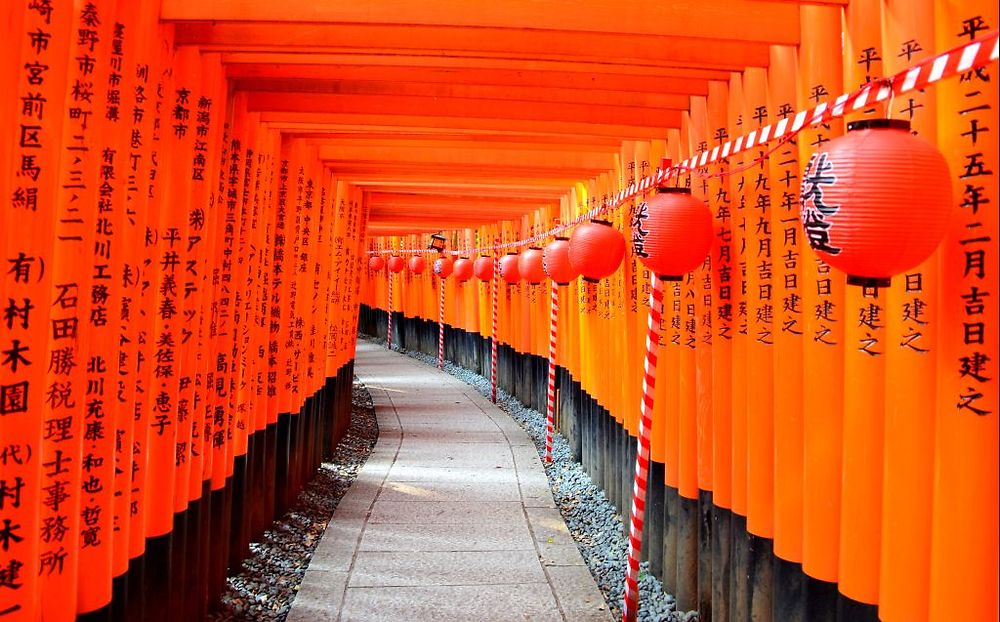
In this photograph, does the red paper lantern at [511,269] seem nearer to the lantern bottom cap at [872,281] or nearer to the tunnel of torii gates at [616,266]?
the tunnel of torii gates at [616,266]

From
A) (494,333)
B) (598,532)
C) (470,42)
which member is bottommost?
(598,532)

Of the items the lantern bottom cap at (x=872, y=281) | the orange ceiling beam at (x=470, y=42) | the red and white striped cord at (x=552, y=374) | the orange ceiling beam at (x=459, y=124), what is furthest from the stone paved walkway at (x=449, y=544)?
the orange ceiling beam at (x=470, y=42)

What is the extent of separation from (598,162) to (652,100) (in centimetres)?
284

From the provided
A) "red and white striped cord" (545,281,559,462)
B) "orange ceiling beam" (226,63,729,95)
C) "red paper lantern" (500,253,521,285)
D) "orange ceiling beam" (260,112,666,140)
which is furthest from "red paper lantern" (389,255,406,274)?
"orange ceiling beam" (226,63,729,95)

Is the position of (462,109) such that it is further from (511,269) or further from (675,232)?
(511,269)

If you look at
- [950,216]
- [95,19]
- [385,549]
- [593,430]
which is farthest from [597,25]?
[593,430]

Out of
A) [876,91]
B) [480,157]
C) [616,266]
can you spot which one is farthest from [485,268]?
[876,91]

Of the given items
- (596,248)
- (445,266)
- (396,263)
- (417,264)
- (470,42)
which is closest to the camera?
(470,42)

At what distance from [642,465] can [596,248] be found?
2.13 metres

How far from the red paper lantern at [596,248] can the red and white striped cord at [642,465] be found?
47.1 inches

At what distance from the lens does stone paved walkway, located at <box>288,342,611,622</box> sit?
589 centimetres

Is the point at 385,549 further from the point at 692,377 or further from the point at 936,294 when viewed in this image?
the point at 936,294

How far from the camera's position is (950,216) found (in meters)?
2.57

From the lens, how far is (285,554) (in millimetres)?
7031
